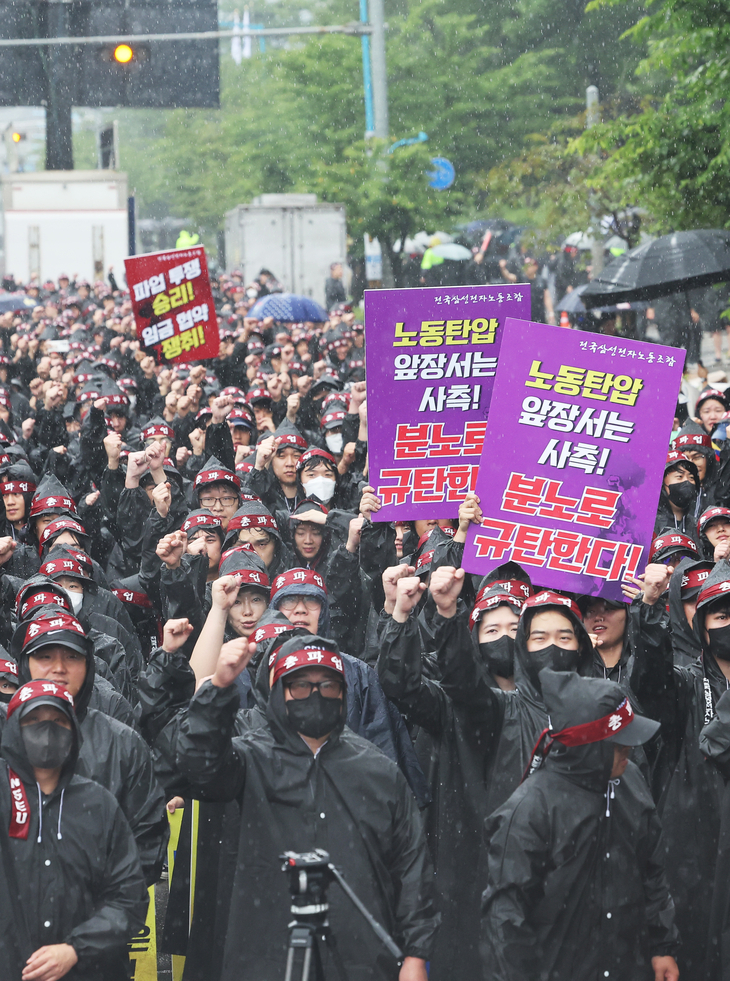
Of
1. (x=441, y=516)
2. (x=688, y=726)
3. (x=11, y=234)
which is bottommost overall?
(x=688, y=726)

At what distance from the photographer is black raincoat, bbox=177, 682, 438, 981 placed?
446 cm

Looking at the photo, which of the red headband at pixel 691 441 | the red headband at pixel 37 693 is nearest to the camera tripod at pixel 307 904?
the red headband at pixel 37 693

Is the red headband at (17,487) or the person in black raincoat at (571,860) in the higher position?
the red headband at (17,487)

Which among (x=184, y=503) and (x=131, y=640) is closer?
(x=131, y=640)

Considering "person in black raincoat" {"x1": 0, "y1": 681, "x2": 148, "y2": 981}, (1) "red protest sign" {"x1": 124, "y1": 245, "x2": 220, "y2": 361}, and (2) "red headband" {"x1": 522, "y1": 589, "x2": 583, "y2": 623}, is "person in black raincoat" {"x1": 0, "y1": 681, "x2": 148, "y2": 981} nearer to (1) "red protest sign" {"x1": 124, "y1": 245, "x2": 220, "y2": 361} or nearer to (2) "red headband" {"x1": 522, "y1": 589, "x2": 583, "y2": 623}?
(2) "red headband" {"x1": 522, "y1": 589, "x2": 583, "y2": 623}

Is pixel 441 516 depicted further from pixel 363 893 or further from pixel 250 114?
pixel 250 114

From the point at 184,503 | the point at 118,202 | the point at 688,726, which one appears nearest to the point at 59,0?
the point at 118,202

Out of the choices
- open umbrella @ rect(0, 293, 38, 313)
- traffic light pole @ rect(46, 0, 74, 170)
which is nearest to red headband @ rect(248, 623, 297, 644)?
open umbrella @ rect(0, 293, 38, 313)

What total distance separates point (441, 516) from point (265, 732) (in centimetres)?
213

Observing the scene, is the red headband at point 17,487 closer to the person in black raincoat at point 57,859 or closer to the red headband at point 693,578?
the red headband at point 693,578

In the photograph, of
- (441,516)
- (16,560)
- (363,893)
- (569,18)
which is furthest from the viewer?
(569,18)

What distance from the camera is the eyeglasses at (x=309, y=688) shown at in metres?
4.56

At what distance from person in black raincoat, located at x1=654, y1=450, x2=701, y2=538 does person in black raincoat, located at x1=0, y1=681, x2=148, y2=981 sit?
4793 mm

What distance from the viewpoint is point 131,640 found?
6.84 m
